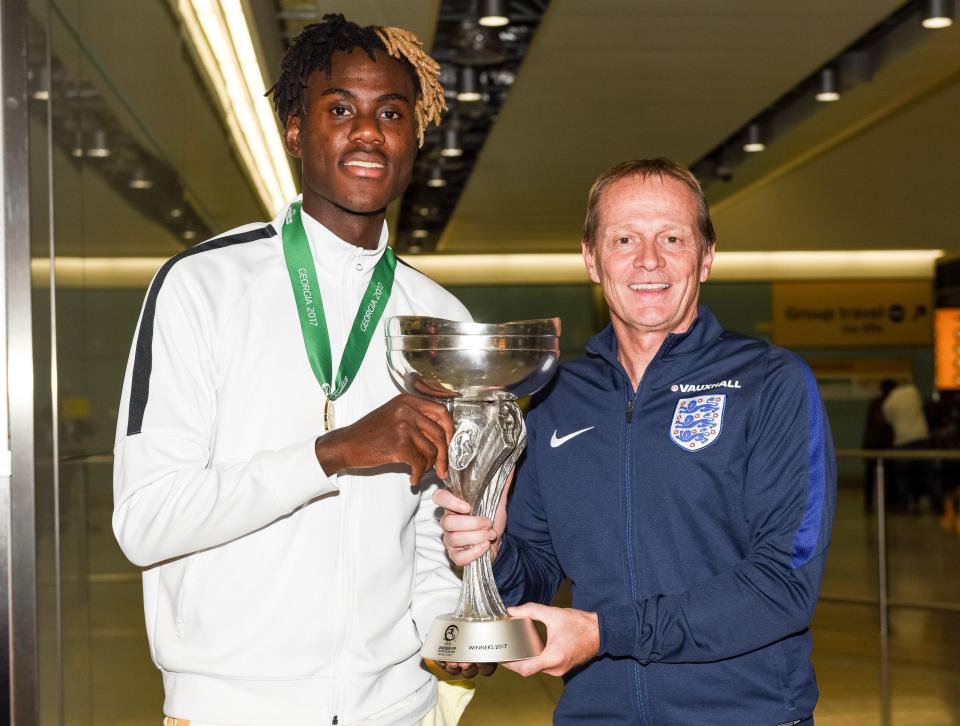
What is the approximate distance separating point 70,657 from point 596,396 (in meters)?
1.51

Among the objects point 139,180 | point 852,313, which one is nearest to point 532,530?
point 139,180

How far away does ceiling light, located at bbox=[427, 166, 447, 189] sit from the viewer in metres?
11.1

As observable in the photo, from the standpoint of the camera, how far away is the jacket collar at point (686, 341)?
1841mm

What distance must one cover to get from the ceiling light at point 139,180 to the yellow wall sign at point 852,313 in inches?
593

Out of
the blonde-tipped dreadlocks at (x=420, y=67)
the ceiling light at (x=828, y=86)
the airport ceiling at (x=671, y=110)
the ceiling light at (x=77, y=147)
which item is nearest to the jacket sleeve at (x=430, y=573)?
the blonde-tipped dreadlocks at (x=420, y=67)

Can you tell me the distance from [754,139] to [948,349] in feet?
25.3

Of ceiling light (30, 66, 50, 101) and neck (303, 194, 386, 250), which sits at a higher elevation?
ceiling light (30, 66, 50, 101)

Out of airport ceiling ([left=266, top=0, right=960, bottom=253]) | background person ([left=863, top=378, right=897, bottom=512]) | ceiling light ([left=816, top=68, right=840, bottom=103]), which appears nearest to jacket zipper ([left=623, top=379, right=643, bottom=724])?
airport ceiling ([left=266, top=0, right=960, bottom=253])

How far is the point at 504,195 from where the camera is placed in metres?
12.4

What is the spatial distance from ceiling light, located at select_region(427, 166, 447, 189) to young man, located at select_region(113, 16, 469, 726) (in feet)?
30.5

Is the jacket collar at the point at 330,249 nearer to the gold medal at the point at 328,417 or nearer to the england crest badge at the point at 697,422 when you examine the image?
the gold medal at the point at 328,417

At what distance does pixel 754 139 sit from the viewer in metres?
9.94

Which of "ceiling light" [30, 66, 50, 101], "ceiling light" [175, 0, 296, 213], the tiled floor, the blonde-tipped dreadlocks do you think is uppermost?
"ceiling light" [175, 0, 296, 213]

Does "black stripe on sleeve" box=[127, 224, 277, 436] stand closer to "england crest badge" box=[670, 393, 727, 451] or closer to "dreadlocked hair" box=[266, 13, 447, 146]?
"dreadlocked hair" box=[266, 13, 447, 146]
